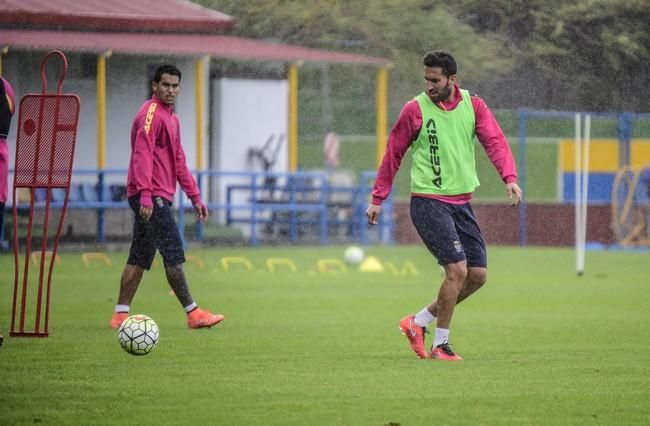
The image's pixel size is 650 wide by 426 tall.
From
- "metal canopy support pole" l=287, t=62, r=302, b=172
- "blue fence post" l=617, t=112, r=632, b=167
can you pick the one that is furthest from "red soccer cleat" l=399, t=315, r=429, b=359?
"blue fence post" l=617, t=112, r=632, b=167

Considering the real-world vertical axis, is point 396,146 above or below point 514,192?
above

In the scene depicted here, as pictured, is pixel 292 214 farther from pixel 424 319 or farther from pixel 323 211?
pixel 424 319

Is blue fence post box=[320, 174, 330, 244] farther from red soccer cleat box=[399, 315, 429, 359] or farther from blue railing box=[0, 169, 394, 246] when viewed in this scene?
red soccer cleat box=[399, 315, 429, 359]

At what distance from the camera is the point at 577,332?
1230 cm

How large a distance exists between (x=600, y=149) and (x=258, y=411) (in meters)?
28.9

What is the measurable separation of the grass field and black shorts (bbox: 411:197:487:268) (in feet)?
2.32

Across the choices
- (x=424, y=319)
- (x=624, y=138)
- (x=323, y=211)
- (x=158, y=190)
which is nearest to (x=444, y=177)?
(x=424, y=319)

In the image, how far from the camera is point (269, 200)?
94.0 feet

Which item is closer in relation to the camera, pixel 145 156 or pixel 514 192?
pixel 514 192

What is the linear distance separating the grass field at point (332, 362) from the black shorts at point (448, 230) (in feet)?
2.32

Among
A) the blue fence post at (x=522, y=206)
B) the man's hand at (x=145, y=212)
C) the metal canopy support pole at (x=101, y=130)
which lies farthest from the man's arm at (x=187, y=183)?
the blue fence post at (x=522, y=206)

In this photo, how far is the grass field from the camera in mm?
7645

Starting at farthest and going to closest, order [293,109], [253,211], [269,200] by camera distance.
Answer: [269,200]
[293,109]
[253,211]

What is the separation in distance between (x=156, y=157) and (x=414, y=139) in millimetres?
2657
